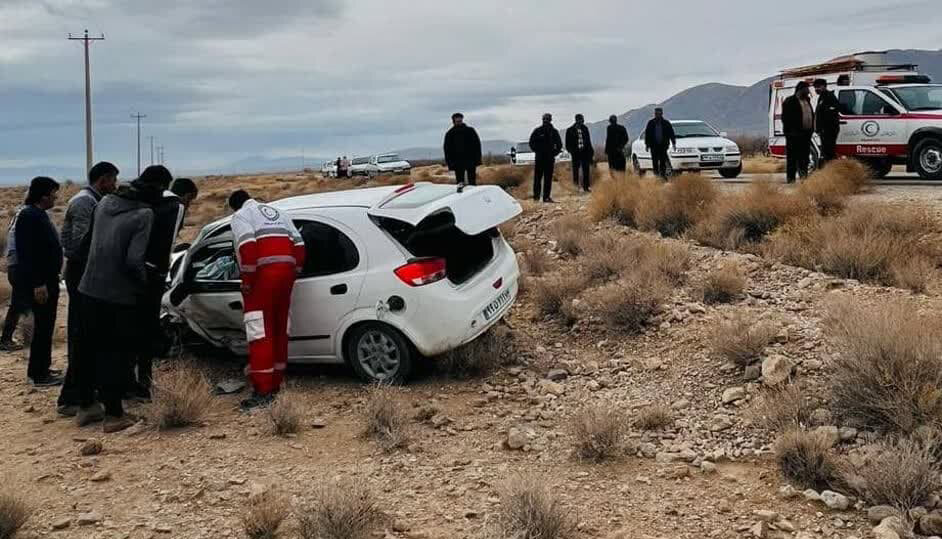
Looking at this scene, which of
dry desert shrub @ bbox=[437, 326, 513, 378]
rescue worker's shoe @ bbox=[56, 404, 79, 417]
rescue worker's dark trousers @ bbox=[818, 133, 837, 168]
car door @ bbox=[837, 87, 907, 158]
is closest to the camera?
rescue worker's shoe @ bbox=[56, 404, 79, 417]

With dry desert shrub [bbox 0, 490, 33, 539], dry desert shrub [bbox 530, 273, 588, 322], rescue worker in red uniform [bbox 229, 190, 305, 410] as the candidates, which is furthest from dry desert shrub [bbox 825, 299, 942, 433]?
dry desert shrub [bbox 0, 490, 33, 539]

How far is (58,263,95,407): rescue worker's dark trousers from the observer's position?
622cm

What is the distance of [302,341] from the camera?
687 cm

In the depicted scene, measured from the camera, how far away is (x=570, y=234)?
1200cm

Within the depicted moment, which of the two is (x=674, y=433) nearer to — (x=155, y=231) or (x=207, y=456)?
(x=207, y=456)

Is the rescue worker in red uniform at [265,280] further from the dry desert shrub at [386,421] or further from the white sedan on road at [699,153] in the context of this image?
the white sedan on road at [699,153]

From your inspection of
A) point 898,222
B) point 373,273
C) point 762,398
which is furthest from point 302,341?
point 898,222

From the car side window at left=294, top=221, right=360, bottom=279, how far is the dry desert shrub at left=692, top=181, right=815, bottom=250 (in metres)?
5.78

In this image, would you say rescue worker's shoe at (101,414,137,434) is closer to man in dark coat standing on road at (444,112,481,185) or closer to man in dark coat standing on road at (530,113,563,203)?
man in dark coat standing on road at (444,112,481,185)

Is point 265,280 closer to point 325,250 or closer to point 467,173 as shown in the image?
point 325,250

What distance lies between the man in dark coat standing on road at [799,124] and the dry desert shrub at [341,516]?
11.8 meters

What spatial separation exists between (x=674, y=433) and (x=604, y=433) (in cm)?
64

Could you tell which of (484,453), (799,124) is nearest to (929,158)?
(799,124)

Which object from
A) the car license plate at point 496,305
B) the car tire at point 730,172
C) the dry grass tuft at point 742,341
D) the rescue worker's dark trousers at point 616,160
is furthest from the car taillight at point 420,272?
the car tire at point 730,172
